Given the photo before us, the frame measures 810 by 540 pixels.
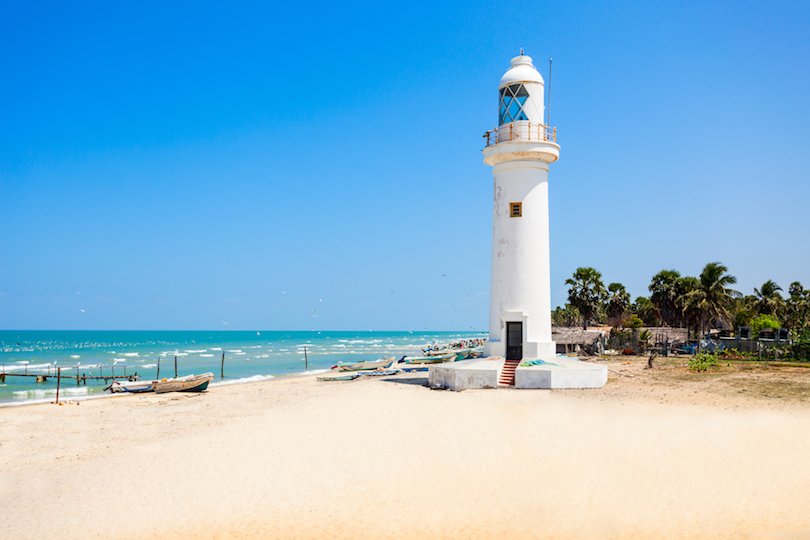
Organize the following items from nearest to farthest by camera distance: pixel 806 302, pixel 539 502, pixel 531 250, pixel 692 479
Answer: pixel 539 502 → pixel 692 479 → pixel 531 250 → pixel 806 302

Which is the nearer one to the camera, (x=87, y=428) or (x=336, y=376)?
(x=87, y=428)

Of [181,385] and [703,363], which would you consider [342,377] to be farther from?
[703,363]

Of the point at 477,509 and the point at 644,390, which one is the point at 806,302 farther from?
the point at 477,509

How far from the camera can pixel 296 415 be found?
58.3 feet

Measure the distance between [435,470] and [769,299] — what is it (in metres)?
48.5

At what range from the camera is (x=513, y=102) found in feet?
75.4

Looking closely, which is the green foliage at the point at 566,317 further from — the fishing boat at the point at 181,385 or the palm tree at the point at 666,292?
the fishing boat at the point at 181,385

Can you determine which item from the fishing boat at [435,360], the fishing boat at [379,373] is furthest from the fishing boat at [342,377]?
the fishing boat at [435,360]

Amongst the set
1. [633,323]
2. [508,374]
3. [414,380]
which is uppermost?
[633,323]

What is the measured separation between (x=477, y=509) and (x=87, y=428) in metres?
13.1

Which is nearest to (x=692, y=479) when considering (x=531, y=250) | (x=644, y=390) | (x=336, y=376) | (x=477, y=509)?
(x=477, y=509)

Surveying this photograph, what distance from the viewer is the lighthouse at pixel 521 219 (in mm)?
22578

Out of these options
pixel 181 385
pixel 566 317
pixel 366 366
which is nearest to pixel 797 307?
pixel 566 317

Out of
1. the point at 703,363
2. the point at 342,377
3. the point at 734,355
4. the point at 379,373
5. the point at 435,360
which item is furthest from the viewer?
the point at 435,360
